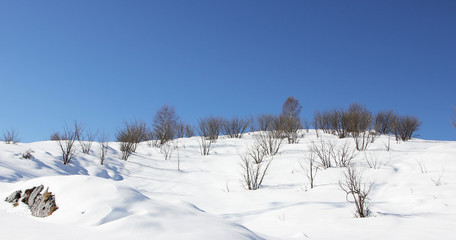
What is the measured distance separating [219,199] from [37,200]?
4.28 m

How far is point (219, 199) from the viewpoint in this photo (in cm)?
654

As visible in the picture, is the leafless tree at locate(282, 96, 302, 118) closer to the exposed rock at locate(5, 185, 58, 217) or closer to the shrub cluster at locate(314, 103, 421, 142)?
the shrub cluster at locate(314, 103, 421, 142)

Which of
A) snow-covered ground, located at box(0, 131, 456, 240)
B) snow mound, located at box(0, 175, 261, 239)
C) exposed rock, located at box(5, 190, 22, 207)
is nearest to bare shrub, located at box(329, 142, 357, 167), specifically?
snow-covered ground, located at box(0, 131, 456, 240)

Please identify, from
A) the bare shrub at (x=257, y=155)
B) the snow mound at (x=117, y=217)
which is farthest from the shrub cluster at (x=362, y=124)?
the snow mound at (x=117, y=217)

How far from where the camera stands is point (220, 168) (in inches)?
423

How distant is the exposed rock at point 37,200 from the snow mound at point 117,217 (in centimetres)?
8

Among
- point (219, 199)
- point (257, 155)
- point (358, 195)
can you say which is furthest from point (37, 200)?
point (257, 155)

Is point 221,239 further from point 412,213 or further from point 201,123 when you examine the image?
point 201,123

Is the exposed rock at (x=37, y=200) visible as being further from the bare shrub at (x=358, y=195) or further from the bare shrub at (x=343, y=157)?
the bare shrub at (x=343, y=157)

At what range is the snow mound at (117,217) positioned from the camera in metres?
1.83

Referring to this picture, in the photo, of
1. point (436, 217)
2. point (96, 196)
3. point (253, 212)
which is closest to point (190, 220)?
point (96, 196)

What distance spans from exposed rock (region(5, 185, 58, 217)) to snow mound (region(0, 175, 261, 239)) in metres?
0.08

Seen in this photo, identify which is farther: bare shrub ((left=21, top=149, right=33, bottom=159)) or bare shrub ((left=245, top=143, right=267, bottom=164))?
bare shrub ((left=245, top=143, right=267, bottom=164))

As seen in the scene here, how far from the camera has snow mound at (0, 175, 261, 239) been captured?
71.9 inches
